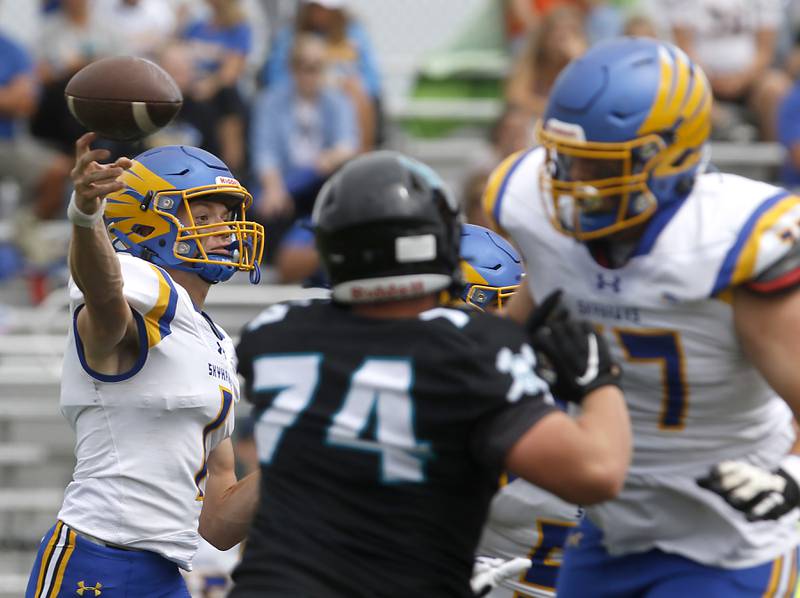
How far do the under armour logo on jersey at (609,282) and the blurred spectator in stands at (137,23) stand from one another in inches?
235

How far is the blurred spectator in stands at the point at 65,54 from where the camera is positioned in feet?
28.5

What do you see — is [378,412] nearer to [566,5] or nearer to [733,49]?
[733,49]

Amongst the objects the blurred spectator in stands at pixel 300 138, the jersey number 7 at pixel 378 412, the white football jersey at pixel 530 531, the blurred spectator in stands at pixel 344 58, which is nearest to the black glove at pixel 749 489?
the jersey number 7 at pixel 378 412

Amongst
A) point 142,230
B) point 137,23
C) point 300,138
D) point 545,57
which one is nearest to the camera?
point 142,230

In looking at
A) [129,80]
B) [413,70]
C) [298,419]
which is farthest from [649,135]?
[413,70]

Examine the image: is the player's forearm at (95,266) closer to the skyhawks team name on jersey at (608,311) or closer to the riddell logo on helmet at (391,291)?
the riddell logo on helmet at (391,291)

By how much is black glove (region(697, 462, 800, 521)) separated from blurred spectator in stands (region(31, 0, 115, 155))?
6.27 meters

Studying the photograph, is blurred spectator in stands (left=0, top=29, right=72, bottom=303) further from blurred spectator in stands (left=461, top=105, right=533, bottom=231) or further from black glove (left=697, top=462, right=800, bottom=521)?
black glove (left=697, top=462, right=800, bottom=521)

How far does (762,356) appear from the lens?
9.87 feet

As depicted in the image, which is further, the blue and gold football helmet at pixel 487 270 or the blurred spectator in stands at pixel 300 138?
the blurred spectator in stands at pixel 300 138

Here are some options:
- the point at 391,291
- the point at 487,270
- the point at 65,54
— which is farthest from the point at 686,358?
the point at 65,54

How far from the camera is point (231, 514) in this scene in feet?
12.8

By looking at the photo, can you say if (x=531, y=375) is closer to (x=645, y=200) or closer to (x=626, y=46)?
(x=645, y=200)

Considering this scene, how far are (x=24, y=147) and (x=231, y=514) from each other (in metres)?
5.31
